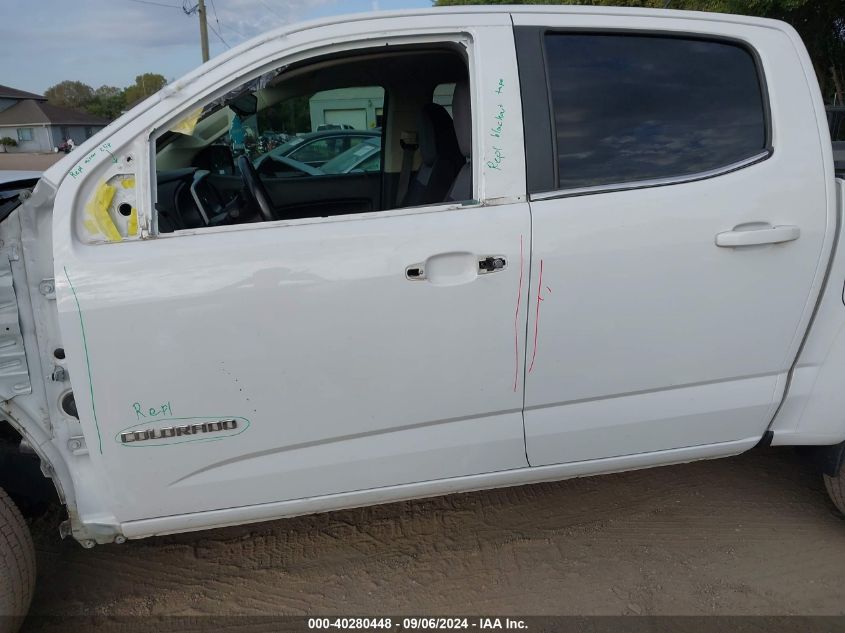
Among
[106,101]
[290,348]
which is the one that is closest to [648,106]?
[290,348]

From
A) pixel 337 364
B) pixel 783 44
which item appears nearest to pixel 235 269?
pixel 337 364

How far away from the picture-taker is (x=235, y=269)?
6.22 ft

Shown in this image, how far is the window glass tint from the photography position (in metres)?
2.12

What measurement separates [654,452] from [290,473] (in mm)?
1282

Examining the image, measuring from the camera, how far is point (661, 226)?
6.80 ft

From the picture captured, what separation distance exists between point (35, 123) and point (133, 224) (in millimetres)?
60789

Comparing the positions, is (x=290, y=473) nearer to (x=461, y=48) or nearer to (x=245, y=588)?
(x=245, y=588)

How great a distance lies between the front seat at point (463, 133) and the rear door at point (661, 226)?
28 cm

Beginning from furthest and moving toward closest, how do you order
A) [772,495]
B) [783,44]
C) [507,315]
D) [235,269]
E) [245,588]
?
[772,495] < [245,588] < [783,44] < [507,315] < [235,269]

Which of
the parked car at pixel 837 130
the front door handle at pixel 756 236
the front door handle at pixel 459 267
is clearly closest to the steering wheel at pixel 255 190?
the front door handle at pixel 459 267

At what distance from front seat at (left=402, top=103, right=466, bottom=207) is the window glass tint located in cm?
69

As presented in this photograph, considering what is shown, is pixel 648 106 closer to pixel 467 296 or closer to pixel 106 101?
pixel 467 296

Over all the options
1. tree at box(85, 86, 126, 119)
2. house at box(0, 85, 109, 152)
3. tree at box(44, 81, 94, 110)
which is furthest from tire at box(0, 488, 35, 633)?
tree at box(44, 81, 94, 110)

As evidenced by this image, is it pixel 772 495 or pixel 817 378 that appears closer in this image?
pixel 817 378
